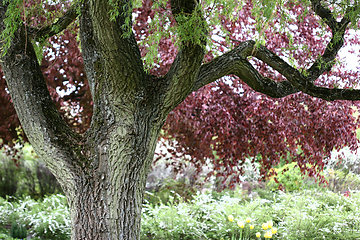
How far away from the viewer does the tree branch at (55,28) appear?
287 centimetres

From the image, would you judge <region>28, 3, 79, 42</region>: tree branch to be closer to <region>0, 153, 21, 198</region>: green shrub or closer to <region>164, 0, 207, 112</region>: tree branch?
<region>164, 0, 207, 112</region>: tree branch

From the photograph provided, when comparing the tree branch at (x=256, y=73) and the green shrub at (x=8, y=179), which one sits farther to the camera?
the green shrub at (x=8, y=179)

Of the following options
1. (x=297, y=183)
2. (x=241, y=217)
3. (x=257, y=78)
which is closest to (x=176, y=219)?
(x=241, y=217)

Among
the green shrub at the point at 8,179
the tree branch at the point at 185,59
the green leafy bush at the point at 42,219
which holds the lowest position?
the green leafy bush at the point at 42,219

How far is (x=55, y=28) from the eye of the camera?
9.42 feet

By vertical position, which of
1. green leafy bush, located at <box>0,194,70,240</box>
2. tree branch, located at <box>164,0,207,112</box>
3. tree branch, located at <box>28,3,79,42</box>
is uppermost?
tree branch, located at <box>28,3,79,42</box>

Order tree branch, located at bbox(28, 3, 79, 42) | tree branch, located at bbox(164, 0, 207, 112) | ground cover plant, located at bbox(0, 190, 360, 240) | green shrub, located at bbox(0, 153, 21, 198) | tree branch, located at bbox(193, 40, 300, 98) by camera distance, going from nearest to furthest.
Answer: tree branch, located at bbox(164, 0, 207, 112) < tree branch, located at bbox(193, 40, 300, 98) < tree branch, located at bbox(28, 3, 79, 42) < ground cover plant, located at bbox(0, 190, 360, 240) < green shrub, located at bbox(0, 153, 21, 198)

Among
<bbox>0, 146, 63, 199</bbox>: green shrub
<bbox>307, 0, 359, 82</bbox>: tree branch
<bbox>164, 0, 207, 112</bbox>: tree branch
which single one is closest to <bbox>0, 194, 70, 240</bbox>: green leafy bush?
<bbox>0, 146, 63, 199</bbox>: green shrub

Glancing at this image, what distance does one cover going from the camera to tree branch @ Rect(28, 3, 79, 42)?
9.41 ft

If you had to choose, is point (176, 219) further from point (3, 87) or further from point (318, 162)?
point (3, 87)

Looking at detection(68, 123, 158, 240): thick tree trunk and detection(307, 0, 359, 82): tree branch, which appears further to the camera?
detection(307, 0, 359, 82): tree branch

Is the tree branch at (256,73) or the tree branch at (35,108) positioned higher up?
the tree branch at (256,73)

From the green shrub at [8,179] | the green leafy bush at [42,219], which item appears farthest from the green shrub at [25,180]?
the green leafy bush at [42,219]

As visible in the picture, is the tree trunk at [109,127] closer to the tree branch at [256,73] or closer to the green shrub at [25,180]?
the tree branch at [256,73]
